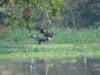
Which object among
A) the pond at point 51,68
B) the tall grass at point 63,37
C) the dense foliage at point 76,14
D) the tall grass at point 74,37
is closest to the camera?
the pond at point 51,68

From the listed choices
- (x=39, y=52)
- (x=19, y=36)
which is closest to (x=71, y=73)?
(x=39, y=52)

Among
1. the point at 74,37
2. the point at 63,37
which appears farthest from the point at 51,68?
the point at 63,37

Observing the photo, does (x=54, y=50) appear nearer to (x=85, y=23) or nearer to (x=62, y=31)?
(x=62, y=31)

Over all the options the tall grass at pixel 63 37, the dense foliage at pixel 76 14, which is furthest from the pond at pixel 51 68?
the dense foliage at pixel 76 14

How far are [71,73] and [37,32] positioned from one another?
22689 millimetres

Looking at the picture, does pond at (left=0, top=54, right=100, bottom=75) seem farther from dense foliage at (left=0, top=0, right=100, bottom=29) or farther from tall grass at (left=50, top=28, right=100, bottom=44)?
dense foliage at (left=0, top=0, right=100, bottom=29)

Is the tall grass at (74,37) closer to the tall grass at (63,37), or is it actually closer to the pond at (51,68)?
the tall grass at (63,37)

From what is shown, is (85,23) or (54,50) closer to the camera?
(54,50)

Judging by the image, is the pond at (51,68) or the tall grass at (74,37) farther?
the tall grass at (74,37)

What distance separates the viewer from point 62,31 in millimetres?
30391

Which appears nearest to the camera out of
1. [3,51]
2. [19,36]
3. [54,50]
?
[3,51]

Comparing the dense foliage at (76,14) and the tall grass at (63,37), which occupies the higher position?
the dense foliage at (76,14)

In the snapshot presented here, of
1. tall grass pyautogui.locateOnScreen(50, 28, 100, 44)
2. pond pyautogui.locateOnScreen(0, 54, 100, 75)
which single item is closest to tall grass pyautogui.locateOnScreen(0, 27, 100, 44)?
tall grass pyautogui.locateOnScreen(50, 28, 100, 44)

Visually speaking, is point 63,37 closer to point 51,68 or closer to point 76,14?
point 51,68
